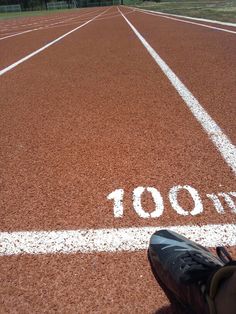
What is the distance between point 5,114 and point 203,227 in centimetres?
309

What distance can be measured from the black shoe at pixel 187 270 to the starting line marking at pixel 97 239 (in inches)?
4.8

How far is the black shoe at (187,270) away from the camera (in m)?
1.57

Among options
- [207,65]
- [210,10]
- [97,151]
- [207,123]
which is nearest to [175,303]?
[97,151]

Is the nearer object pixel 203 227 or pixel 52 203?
pixel 203 227

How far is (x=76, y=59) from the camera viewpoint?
8.05 meters

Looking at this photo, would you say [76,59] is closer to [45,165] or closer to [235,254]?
[45,165]

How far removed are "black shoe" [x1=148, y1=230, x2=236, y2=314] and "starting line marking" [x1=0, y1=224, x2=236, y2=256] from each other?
0.40ft

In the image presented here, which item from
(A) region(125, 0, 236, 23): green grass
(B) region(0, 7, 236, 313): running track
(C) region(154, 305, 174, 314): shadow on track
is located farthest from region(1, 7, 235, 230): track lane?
(A) region(125, 0, 236, 23): green grass

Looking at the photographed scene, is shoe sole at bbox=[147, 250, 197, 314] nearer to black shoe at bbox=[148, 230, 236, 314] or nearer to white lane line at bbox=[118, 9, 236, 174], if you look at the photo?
black shoe at bbox=[148, 230, 236, 314]

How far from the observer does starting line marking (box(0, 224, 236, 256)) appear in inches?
85.8

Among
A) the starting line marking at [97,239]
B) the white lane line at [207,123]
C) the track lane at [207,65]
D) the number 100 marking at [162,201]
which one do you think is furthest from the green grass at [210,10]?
the starting line marking at [97,239]

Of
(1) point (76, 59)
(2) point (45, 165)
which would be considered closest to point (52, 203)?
(2) point (45, 165)

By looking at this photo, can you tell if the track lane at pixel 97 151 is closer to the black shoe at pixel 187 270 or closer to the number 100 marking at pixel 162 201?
the number 100 marking at pixel 162 201

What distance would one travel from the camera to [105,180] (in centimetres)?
293
